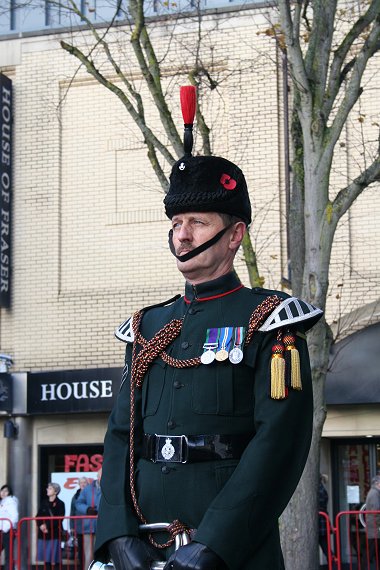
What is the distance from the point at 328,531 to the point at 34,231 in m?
7.88

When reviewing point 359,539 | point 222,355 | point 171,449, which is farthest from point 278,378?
point 359,539

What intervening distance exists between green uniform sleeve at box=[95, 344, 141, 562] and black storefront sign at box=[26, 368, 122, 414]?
502 inches

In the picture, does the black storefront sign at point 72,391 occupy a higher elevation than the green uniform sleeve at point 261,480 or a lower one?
higher

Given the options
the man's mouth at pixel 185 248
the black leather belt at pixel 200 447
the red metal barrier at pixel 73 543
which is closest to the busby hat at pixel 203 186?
the man's mouth at pixel 185 248

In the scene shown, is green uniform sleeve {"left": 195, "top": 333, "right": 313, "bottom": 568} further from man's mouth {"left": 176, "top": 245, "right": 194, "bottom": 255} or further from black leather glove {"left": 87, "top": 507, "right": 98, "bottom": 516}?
black leather glove {"left": 87, "top": 507, "right": 98, "bottom": 516}

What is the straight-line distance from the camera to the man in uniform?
3918 mm

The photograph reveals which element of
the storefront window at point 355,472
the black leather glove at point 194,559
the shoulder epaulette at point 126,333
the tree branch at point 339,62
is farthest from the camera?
the storefront window at point 355,472

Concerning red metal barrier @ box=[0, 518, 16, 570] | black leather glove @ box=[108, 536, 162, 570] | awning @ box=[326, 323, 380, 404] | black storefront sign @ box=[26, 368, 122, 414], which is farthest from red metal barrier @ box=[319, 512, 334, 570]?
black leather glove @ box=[108, 536, 162, 570]

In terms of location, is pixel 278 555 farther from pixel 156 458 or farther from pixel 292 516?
pixel 292 516

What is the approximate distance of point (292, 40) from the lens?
1035cm

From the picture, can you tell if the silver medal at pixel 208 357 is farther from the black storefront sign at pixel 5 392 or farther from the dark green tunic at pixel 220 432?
the black storefront sign at pixel 5 392

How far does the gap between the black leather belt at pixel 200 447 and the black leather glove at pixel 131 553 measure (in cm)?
31

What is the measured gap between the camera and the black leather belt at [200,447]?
4.05 m

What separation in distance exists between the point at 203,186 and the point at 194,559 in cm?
142
